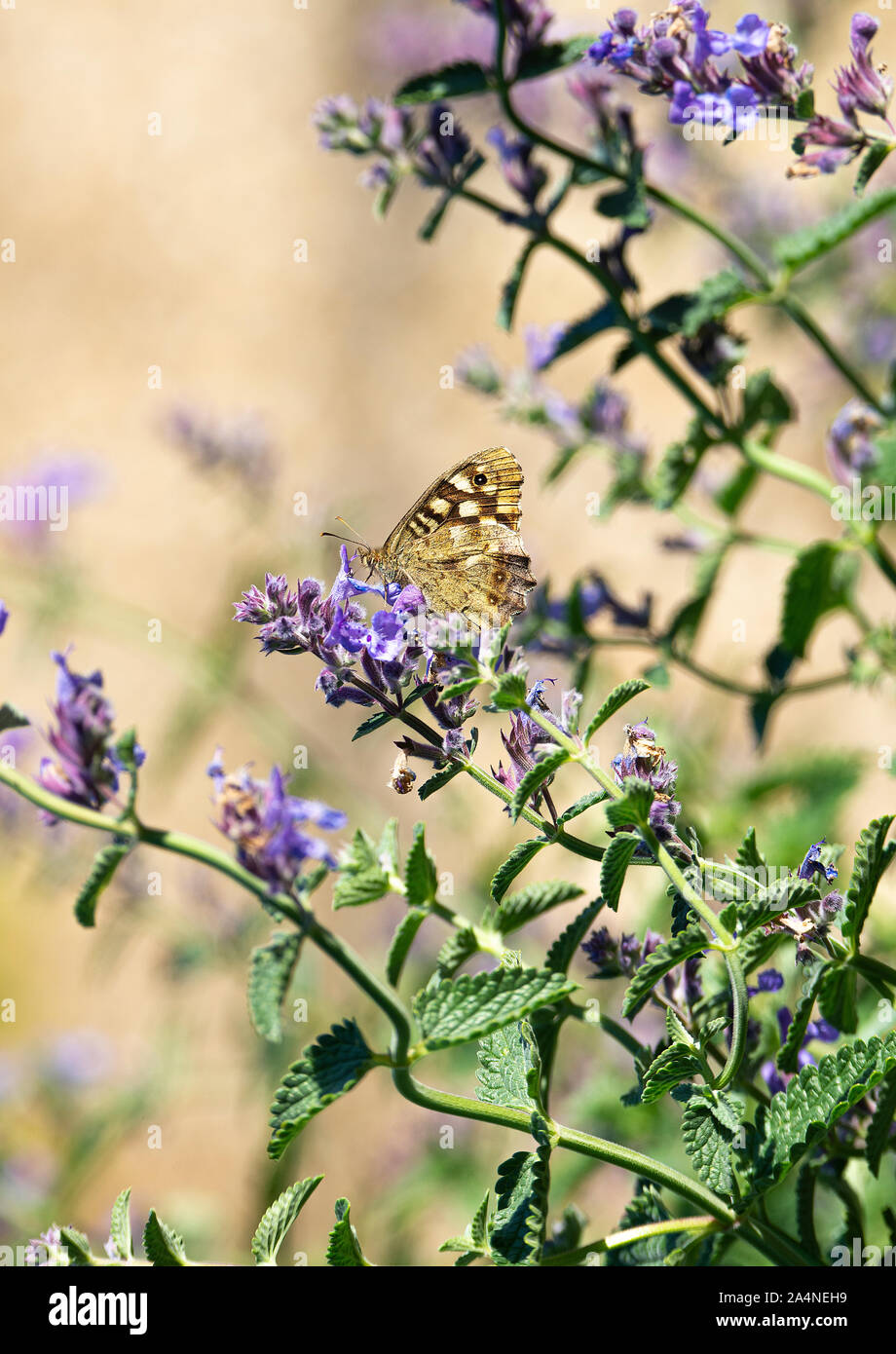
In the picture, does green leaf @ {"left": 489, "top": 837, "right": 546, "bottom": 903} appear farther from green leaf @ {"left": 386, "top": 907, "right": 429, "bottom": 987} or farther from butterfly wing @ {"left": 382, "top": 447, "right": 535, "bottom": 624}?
butterfly wing @ {"left": 382, "top": 447, "right": 535, "bottom": 624}

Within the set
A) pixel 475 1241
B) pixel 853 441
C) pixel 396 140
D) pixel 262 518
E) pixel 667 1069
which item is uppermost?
pixel 262 518

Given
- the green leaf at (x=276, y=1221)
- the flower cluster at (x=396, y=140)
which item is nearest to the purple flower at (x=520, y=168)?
the flower cluster at (x=396, y=140)

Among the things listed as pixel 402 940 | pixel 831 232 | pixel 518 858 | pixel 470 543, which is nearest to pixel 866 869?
pixel 518 858

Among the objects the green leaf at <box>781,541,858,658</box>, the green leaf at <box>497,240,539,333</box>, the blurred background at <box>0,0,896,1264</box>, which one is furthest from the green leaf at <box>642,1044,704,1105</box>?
the green leaf at <box>497,240,539,333</box>

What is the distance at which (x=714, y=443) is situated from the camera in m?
1.69

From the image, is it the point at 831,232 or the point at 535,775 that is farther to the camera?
the point at 831,232

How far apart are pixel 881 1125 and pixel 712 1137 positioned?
15cm

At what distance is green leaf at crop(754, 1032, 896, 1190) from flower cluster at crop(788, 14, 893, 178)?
925mm

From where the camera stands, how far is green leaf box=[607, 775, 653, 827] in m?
0.93

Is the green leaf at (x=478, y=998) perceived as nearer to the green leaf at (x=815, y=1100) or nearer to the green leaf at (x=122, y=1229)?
the green leaf at (x=815, y=1100)

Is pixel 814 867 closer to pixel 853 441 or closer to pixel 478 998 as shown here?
pixel 478 998

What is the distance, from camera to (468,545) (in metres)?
1.58

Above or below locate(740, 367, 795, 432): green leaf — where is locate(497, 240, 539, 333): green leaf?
above
